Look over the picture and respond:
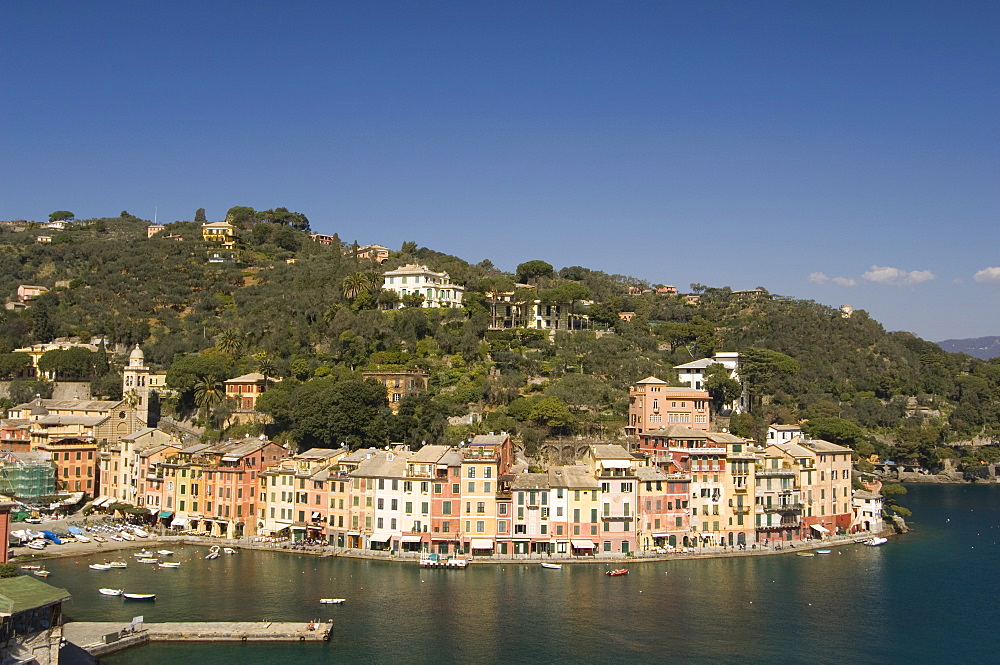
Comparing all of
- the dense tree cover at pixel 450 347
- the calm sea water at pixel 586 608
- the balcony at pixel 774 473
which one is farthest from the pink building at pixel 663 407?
the calm sea water at pixel 586 608

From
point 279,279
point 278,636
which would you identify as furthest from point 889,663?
point 279,279

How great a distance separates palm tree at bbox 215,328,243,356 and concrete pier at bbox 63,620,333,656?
5215 cm

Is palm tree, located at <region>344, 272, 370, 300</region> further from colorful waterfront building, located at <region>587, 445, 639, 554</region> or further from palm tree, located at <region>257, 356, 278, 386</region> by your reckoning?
colorful waterfront building, located at <region>587, 445, 639, 554</region>

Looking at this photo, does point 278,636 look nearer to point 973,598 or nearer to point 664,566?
point 664,566

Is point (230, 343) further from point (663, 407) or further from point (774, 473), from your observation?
point (774, 473)

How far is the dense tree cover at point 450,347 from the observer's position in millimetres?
81125

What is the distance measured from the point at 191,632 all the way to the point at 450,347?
54.0 metres

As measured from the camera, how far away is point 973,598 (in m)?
53.2

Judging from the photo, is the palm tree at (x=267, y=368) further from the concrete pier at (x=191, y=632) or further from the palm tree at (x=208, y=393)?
the concrete pier at (x=191, y=632)

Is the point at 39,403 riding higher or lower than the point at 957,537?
higher

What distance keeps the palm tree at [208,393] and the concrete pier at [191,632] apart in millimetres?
42948

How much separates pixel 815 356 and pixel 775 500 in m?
51.8

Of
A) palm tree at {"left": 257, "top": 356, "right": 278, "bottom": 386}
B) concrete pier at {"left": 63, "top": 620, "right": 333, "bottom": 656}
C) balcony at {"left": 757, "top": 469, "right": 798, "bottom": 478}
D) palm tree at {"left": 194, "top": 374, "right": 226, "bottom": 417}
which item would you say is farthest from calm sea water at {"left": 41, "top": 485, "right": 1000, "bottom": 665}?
palm tree at {"left": 257, "top": 356, "right": 278, "bottom": 386}

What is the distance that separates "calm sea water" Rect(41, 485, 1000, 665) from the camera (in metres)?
41.9
